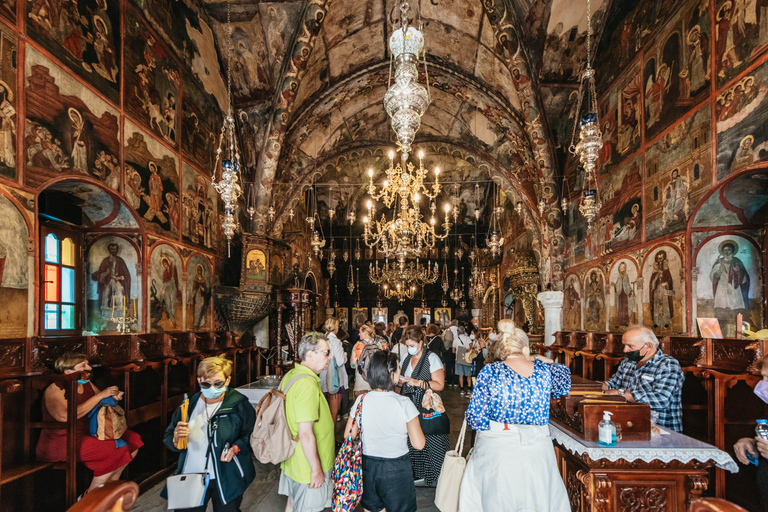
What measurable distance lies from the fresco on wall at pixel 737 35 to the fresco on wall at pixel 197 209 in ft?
28.1

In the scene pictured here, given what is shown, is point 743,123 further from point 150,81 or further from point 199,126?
point 199,126

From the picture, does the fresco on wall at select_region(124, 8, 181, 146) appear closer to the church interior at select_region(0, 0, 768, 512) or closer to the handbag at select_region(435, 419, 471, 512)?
the church interior at select_region(0, 0, 768, 512)

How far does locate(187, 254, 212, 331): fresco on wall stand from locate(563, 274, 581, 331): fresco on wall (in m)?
7.98

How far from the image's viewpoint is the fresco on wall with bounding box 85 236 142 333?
6824 millimetres

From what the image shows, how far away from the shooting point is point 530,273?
49.0ft

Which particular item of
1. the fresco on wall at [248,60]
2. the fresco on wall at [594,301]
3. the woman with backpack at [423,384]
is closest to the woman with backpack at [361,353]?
the woman with backpack at [423,384]

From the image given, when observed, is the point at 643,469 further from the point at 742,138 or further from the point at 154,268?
the point at 154,268

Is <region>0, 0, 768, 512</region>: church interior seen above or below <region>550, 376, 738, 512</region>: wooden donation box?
above

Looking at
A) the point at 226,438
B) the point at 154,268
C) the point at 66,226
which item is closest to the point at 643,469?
the point at 226,438

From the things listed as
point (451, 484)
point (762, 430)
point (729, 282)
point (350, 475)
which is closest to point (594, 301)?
point (729, 282)

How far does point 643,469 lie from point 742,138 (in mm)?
4180

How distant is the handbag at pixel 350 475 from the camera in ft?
9.27

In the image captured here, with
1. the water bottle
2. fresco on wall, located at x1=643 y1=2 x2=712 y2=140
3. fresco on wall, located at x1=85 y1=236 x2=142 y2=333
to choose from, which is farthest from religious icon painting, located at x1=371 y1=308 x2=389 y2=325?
the water bottle

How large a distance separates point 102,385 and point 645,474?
5.67 metres
